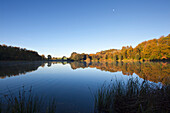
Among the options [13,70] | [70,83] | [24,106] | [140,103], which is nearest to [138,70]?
[70,83]

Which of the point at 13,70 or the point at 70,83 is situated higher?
the point at 13,70

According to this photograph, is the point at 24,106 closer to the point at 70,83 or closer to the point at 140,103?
the point at 140,103

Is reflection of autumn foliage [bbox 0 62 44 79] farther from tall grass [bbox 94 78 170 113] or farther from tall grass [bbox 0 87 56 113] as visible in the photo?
tall grass [bbox 94 78 170 113]

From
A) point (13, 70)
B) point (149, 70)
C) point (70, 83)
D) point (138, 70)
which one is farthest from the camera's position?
point (13, 70)

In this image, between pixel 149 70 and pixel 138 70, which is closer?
pixel 149 70

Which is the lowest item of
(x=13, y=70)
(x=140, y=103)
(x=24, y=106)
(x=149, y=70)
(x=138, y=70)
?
(x=138, y=70)

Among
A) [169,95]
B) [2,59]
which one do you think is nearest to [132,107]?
[169,95]

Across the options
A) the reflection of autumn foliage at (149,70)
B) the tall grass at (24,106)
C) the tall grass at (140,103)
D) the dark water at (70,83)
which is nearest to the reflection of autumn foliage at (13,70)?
the dark water at (70,83)

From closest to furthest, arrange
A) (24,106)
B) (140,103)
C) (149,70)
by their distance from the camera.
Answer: (140,103), (24,106), (149,70)

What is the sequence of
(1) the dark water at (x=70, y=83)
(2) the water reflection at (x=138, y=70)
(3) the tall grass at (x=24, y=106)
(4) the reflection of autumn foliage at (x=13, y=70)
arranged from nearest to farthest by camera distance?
(3) the tall grass at (x=24, y=106)
(1) the dark water at (x=70, y=83)
(2) the water reflection at (x=138, y=70)
(4) the reflection of autumn foliage at (x=13, y=70)

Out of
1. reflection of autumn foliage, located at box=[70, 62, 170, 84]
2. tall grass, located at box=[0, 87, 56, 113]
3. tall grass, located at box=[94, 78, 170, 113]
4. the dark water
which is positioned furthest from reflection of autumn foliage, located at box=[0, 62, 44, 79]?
reflection of autumn foliage, located at box=[70, 62, 170, 84]

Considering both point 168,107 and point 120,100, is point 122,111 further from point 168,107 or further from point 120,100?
point 168,107

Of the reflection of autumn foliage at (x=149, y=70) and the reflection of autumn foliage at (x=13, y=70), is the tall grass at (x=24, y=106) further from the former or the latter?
the reflection of autumn foliage at (x=13, y=70)

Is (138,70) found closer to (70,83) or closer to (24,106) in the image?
(70,83)
